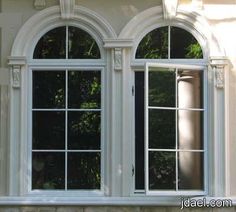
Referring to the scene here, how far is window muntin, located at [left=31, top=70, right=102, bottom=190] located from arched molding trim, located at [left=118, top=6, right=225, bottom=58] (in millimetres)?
658

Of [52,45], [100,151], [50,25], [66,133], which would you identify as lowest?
[100,151]

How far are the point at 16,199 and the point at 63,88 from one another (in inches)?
55.3

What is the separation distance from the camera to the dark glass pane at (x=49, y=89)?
7.76 metres

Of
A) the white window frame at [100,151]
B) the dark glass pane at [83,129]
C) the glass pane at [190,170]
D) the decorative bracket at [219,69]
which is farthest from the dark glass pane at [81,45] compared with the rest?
the glass pane at [190,170]

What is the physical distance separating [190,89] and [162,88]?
0.35m

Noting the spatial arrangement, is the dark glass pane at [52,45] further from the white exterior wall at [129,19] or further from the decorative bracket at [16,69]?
the white exterior wall at [129,19]

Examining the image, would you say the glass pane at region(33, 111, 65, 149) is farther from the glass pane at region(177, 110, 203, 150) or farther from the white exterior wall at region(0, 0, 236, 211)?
the glass pane at region(177, 110, 203, 150)

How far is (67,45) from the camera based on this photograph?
7.80 m

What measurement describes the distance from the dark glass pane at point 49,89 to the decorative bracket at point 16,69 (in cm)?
21

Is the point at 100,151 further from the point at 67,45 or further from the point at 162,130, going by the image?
the point at 67,45

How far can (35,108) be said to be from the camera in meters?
7.73

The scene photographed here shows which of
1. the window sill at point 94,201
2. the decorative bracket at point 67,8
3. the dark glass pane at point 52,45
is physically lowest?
the window sill at point 94,201

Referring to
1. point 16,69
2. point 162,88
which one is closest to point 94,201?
point 162,88

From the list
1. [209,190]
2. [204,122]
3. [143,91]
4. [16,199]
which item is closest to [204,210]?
[209,190]
